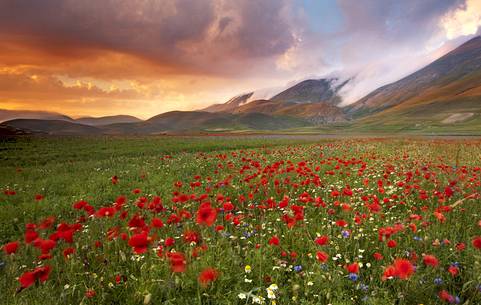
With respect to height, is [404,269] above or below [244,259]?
above

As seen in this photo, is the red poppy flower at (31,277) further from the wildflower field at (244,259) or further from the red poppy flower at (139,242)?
the red poppy flower at (139,242)

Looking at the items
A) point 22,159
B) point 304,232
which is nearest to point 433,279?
point 304,232

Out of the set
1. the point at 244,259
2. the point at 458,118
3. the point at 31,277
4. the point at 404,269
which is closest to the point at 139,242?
the point at 31,277

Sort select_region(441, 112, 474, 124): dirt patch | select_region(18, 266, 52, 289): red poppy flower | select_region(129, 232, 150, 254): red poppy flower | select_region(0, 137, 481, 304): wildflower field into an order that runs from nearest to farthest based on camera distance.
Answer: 1. select_region(18, 266, 52, 289): red poppy flower
2. select_region(129, 232, 150, 254): red poppy flower
3. select_region(0, 137, 481, 304): wildflower field
4. select_region(441, 112, 474, 124): dirt patch

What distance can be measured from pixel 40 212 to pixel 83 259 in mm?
4388

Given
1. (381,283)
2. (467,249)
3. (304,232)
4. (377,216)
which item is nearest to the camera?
(381,283)

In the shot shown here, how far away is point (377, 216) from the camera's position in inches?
219

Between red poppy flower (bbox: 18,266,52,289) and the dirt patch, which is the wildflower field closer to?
red poppy flower (bbox: 18,266,52,289)

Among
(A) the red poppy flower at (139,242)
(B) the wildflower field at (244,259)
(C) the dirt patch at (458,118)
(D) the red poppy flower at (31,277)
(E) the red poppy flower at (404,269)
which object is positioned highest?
(C) the dirt patch at (458,118)

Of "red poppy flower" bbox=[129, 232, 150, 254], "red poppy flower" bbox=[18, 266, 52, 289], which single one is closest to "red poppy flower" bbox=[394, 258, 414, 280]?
"red poppy flower" bbox=[129, 232, 150, 254]

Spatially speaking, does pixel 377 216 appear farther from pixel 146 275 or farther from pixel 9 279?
pixel 9 279

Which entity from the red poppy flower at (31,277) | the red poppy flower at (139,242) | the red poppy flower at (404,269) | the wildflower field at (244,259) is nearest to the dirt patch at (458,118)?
the wildflower field at (244,259)

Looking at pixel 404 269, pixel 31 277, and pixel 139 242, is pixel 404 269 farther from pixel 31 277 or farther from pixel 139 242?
pixel 31 277

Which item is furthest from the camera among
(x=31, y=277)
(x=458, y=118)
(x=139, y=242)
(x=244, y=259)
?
(x=458, y=118)
